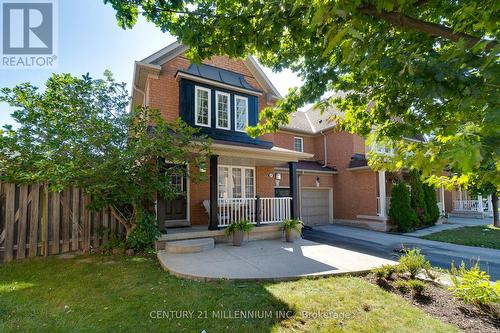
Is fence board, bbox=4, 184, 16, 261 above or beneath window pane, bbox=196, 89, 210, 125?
beneath

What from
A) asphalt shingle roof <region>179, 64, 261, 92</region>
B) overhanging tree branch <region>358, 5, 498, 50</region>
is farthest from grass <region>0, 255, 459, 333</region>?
asphalt shingle roof <region>179, 64, 261, 92</region>

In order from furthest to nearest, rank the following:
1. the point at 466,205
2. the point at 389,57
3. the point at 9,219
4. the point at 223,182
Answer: the point at 466,205 < the point at 223,182 < the point at 9,219 < the point at 389,57

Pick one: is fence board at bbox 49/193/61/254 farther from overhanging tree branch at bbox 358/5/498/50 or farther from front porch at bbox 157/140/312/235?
overhanging tree branch at bbox 358/5/498/50

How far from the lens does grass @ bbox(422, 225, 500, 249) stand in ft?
34.4

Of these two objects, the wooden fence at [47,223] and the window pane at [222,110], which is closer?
the wooden fence at [47,223]

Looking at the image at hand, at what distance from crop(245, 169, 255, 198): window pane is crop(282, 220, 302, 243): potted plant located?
9.43 feet

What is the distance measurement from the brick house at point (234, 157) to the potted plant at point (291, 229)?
0.69 m

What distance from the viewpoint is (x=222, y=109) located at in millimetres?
10812

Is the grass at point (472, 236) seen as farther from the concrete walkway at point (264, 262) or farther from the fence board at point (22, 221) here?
the fence board at point (22, 221)

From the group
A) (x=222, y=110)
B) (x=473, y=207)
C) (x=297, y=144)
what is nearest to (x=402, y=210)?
(x=297, y=144)

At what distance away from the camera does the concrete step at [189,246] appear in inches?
283

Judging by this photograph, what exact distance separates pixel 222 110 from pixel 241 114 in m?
0.93

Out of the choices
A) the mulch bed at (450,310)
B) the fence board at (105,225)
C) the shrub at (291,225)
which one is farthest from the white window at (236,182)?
the mulch bed at (450,310)

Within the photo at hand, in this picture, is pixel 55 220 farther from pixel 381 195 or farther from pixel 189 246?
pixel 381 195
